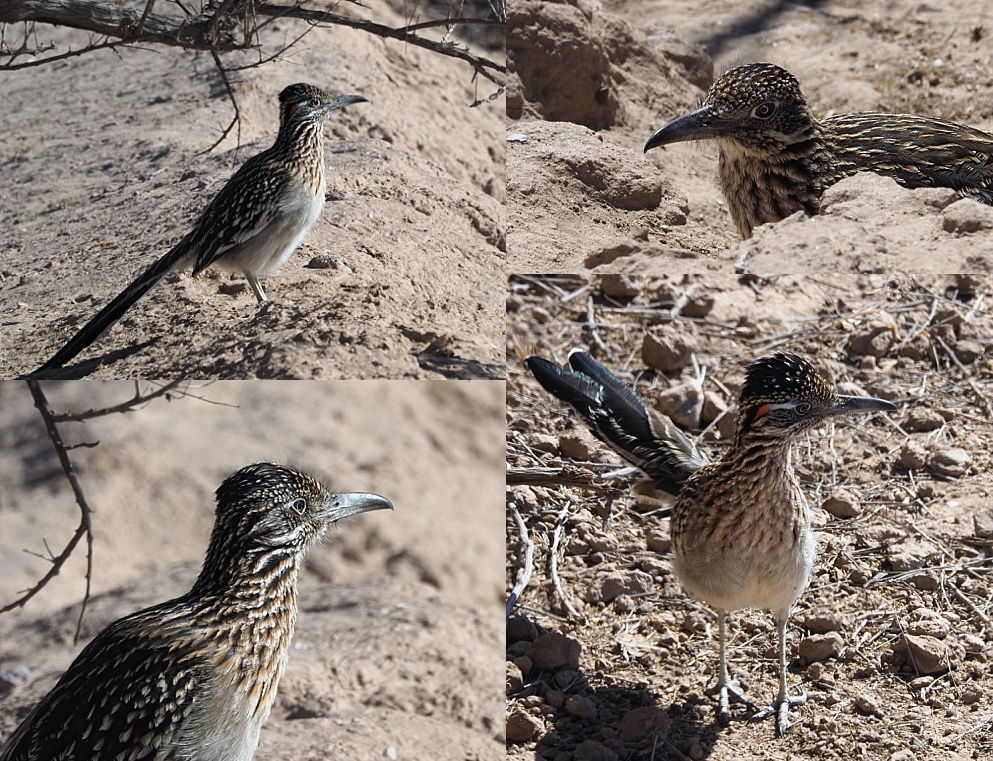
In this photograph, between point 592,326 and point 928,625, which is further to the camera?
point 592,326

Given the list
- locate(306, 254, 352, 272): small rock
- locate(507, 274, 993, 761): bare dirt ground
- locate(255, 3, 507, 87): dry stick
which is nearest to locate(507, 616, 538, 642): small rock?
locate(507, 274, 993, 761): bare dirt ground

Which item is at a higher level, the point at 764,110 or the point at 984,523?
the point at 764,110

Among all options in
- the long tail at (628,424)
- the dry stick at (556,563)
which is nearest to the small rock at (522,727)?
the dry stick at (556,563)

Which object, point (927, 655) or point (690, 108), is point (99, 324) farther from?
point (690, 108)

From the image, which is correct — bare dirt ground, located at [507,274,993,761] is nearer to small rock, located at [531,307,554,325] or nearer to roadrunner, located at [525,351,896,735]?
small rock, located at [531,307,554,325]

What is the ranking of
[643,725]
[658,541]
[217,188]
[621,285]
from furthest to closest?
[217,188] → [621,285] → [658,541] → [643,725]

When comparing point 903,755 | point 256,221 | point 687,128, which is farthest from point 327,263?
point 903,755

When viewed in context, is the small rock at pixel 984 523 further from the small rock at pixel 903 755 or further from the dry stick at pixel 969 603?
the small rock at pixel 903 755
